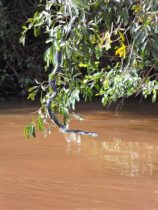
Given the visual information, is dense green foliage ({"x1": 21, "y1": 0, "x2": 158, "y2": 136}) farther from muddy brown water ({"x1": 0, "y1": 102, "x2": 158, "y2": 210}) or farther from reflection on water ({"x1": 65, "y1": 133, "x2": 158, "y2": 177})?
reflection on water ({"x1": 65, "y1": 133, "x2": 158, "y2": 177})

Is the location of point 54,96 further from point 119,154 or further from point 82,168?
point 119,154

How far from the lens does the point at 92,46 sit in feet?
8.04

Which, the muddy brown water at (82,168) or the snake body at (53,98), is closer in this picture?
the snake body at (53,98)

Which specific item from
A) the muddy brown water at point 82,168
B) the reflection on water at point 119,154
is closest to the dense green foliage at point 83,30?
the muddy brown water at point 82,168

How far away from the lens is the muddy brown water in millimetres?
3973

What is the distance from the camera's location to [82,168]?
486 centimetres

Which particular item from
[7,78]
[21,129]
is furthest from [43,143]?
[7,78]

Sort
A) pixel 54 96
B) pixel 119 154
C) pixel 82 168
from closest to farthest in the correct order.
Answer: pixel 54 96, pixel 82 168, pixel 119 154

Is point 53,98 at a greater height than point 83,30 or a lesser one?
lesser

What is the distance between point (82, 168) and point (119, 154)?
0.69m

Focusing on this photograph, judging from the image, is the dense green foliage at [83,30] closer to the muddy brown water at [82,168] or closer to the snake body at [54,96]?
the snake body at [54,96]

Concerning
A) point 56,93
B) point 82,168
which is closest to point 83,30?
point 56,93

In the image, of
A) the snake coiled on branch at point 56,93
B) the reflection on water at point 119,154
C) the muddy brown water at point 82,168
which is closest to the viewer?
the snake coiled on branch at point 56,93

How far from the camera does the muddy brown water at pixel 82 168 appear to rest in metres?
3.97
